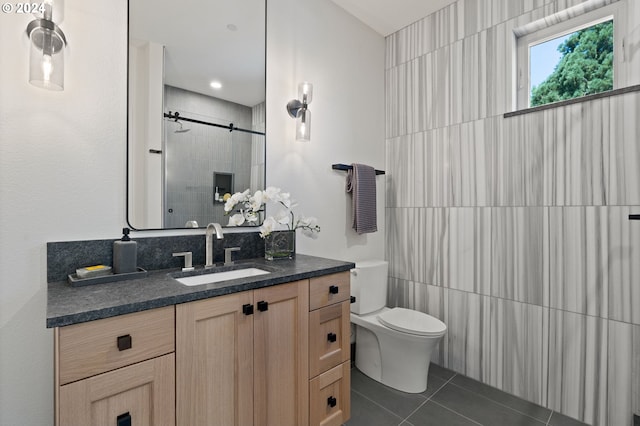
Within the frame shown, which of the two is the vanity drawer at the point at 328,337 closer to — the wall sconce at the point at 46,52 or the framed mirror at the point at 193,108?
the framed mirror at the point at 193,108

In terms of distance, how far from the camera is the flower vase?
1.68 metres

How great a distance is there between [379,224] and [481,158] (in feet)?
3.11

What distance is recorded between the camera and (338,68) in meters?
2.30

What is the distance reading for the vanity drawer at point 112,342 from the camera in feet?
2.60

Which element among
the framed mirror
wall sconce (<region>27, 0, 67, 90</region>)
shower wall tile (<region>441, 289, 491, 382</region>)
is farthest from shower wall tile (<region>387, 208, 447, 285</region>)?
wall sconce (<region>27, 0, 67, 90</region>)

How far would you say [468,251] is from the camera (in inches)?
84.7

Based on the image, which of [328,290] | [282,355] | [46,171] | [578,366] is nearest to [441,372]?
[578,366]

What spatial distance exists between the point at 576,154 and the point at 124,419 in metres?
2.40

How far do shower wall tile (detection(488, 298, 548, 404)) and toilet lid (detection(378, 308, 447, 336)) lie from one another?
399 mm

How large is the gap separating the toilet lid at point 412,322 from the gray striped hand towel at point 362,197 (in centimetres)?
64

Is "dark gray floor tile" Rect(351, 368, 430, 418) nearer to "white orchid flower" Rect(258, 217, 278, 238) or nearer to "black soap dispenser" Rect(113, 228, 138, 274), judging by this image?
"white orchid flower" Rect(258, 217, 278, 238)

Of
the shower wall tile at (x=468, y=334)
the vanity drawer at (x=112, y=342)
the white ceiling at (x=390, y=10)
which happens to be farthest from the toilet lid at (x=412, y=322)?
the white ceiling at (x=390, y=10)

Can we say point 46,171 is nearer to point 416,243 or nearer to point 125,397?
point 125,397

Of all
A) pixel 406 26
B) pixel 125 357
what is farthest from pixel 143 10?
pixel 406 26
